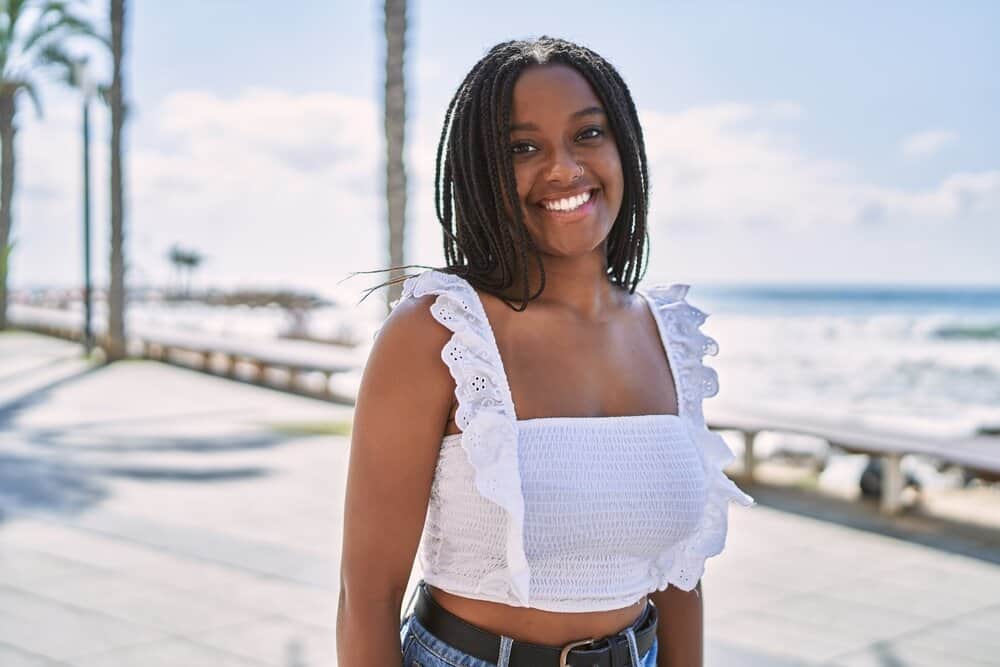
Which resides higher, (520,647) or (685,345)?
(685,345)

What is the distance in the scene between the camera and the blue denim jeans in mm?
1649

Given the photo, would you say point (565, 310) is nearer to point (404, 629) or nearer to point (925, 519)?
point (404, 629)

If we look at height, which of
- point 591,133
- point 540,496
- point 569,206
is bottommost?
point 540,496

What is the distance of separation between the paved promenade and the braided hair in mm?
2970

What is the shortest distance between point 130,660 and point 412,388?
Answer: 3.28 m

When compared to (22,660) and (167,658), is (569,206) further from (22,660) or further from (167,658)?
(22,660)

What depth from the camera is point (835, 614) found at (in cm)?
511

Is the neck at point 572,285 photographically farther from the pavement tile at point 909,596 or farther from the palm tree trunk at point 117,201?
the palm tree trunk at point 117,201

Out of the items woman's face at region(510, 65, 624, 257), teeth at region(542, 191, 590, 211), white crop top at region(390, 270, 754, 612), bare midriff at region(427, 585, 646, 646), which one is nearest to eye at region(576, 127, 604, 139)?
woman's face at region(510, 65, 624, 257)

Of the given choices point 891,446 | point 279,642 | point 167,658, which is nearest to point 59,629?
point 167,658

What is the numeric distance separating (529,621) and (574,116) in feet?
2.76

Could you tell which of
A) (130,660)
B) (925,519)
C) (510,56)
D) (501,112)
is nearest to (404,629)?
(501,112)

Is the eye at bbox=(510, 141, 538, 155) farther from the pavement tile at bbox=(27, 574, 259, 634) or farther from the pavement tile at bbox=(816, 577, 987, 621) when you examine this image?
the pavement tile at bbox=(816, 577, 987, 621)

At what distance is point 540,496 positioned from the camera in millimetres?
1604
